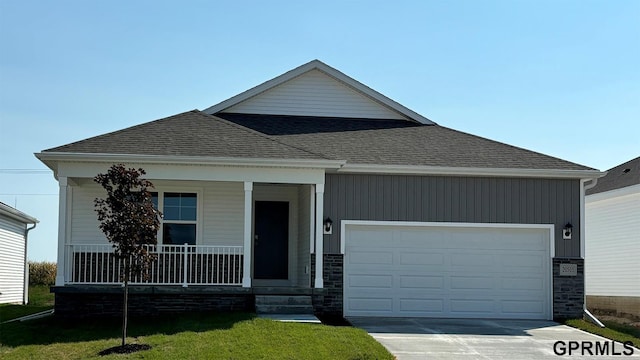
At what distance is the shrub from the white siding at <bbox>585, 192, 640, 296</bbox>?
20.7 m

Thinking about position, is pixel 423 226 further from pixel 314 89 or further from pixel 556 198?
pixel 314 89

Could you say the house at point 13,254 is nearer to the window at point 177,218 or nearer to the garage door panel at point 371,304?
the window at point 177,218

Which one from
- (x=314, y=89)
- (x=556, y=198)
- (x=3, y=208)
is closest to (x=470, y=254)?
(x=556, y=198)

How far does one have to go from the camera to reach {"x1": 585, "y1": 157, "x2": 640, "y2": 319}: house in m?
22.0

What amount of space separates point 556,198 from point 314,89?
6.73 m

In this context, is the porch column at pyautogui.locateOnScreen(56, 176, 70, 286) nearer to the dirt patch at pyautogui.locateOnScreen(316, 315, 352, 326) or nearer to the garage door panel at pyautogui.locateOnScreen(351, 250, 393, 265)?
the dirt patch at pyautogui.locateOnScreen(316, 315, 352, 326)

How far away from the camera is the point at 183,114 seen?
721 inches

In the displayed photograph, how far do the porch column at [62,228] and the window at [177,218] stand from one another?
241cm

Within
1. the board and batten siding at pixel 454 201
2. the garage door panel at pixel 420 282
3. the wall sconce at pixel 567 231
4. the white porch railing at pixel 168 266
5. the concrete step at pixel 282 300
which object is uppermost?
the board and batten siding at pixel 454 201

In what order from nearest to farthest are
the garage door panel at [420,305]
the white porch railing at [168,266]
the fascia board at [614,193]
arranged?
1. the white porch railing at [168,266]
2. the garage door panel at [420,305]
3. the fascia board at [614,193]

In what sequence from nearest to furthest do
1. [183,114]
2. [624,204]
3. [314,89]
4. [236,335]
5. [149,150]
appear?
[236,335], [149,150], [183,114], [314,89], [624,204]

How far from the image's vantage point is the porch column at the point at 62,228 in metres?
15.4

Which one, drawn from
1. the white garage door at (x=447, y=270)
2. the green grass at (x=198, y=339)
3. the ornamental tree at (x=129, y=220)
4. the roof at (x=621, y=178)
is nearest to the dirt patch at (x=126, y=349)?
the green grass at (x=198, y=339)

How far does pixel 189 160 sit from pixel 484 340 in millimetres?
6451
